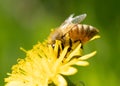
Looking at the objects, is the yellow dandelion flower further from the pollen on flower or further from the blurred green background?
the blurred green background

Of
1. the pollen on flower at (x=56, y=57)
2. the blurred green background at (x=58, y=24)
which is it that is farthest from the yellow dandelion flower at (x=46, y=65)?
the blurred green background at (x=58, y=24)

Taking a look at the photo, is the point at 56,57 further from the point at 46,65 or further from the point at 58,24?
the point at 58,24

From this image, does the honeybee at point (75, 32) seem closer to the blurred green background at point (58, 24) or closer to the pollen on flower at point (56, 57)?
the pollen on flower at point (56, 57)

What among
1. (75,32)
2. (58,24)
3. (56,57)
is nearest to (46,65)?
(56,57)

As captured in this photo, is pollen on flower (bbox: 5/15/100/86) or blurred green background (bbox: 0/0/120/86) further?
blurred green background (bbox: 0/0/120/86)

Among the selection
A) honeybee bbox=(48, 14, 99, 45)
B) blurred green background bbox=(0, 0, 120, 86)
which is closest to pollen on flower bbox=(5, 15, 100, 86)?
honeybee bbox=(48, 14, 99, 45)
